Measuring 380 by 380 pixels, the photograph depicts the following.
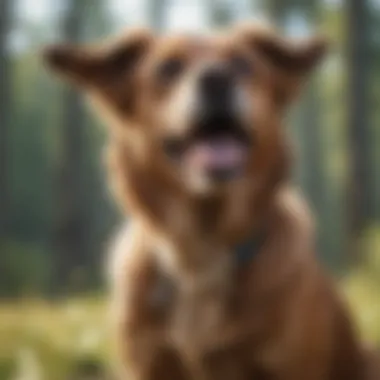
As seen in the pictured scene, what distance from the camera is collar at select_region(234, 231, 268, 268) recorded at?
174cm

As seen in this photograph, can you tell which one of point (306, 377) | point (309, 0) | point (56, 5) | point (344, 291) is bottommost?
point (306, 377)

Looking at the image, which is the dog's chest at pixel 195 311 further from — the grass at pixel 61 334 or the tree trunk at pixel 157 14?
the tree trunk at pixel 157 14

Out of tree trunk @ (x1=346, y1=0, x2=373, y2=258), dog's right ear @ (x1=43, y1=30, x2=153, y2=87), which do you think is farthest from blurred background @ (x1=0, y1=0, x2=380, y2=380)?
dog's right ear @ (x1=43, y1=30, x2=153, y2=87)

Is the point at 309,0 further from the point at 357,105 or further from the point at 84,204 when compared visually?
the point at 84,204

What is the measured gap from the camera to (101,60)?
1.73m

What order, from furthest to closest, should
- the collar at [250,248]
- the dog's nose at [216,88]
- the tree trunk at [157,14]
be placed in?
the tree trunk at [157,14] → the collar at [250,248] → the dog's nose at [216,88]

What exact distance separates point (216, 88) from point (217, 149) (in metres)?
0.09

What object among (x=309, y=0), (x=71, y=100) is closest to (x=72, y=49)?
(x=71, y=100)

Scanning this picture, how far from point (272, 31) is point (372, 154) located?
268mm

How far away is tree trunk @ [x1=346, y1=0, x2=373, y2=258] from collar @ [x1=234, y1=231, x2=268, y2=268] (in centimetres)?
24

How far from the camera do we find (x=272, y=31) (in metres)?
1.83

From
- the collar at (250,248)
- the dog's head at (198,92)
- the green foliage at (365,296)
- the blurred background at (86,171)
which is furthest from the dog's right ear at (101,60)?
the green foliage at (365,296)

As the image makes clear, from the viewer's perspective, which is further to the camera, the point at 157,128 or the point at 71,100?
the point at 71,100

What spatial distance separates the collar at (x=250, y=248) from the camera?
174cm
